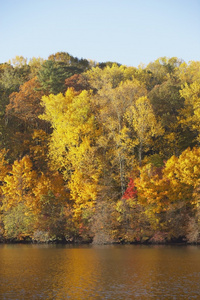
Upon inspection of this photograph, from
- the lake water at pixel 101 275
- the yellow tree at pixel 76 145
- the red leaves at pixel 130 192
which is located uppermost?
the yellow tree at pixel 76 145

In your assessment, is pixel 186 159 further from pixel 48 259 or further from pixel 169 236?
pixel 48 259

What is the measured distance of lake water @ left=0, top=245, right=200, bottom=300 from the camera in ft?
73.4

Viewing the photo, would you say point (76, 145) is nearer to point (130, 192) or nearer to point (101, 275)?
point (130, 192)

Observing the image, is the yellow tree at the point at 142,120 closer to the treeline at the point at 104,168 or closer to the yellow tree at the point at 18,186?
the treeline at the point at 104,168

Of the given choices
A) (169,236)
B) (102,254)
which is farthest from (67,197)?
(102,254)

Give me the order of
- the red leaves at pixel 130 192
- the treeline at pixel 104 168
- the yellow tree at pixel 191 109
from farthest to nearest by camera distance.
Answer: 1. the yellow tree at pixel 191 109
2. the red leaves at pixel 130 192
3. the treeline at pixel 104 168

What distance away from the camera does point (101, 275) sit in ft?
92.3

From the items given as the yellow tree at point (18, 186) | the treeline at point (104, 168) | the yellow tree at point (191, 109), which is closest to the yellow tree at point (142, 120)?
the treeline at point (104, 168)

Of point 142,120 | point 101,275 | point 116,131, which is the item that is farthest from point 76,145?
point 101,275

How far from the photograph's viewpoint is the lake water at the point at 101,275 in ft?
73.4

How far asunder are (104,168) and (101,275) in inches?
1145

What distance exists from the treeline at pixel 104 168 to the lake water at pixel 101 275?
11.7 meters

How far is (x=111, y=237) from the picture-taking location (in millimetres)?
51562

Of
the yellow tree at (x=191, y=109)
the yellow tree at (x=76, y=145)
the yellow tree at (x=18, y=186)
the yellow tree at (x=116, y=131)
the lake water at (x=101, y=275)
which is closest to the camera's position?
the lake water at (x=101, y=275)
